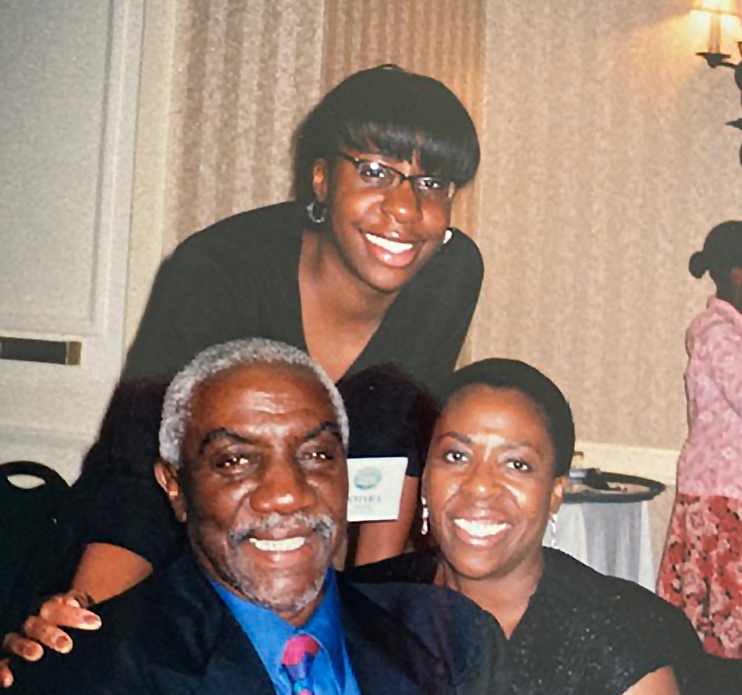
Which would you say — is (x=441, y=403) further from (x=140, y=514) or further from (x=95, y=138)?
(x=95, y=138)

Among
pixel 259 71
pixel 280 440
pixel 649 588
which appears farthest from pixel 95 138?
pixel 649 588

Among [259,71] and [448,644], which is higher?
[259,71]

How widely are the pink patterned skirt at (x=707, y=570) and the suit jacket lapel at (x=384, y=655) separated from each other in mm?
357

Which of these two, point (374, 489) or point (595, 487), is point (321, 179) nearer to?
point (374, 489)

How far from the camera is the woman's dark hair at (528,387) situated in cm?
159

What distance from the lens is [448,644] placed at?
1.58 metres

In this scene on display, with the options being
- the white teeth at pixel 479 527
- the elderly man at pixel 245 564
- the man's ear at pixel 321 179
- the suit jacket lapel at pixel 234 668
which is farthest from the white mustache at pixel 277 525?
the man's ear at pixel 321 179

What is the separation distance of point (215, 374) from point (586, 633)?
0.64m

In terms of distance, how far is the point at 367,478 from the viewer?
1.59 m

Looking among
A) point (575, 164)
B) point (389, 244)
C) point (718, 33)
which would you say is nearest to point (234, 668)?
point (389, 244)

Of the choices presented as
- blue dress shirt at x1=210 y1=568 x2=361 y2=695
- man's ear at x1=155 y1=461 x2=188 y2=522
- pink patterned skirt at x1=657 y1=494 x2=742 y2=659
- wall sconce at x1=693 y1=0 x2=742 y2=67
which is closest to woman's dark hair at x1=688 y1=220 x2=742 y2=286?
wall sconce at x1=693 y1=0 x2=742 y2=67

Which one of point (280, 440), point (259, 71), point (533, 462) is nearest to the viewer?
point (280, 440)

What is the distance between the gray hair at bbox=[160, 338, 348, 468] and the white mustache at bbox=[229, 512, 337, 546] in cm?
12

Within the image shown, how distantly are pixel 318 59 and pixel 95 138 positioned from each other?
0.39 m
